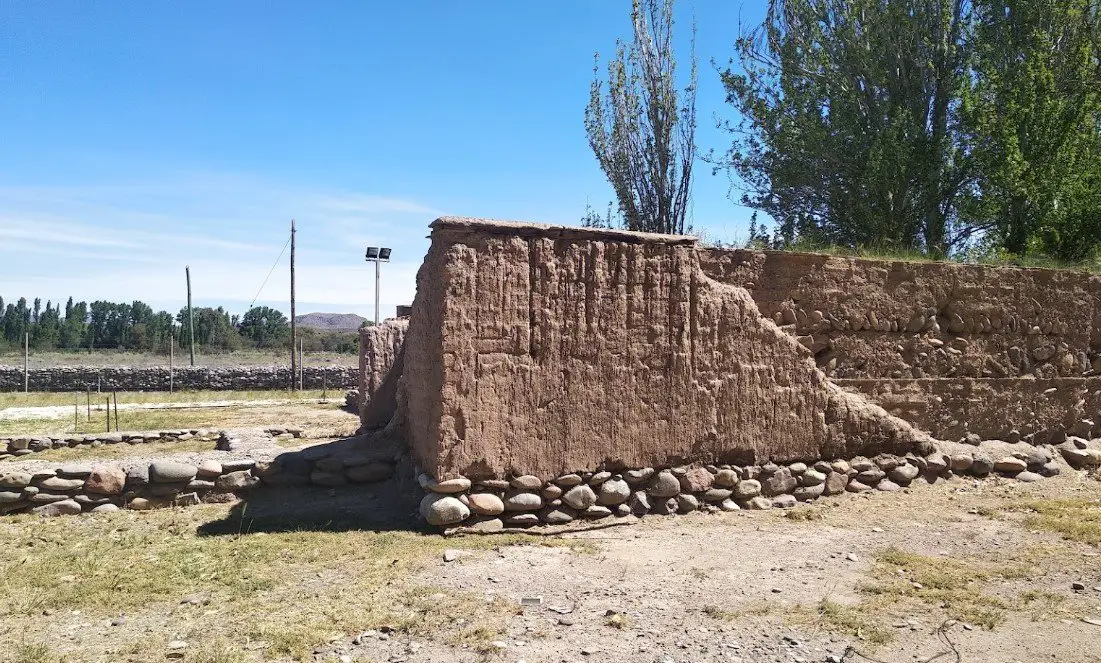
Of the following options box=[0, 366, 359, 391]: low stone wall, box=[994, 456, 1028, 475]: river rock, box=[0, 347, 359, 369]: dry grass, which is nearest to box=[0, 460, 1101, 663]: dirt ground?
box=[994, 456, 1028, 475]: river rock

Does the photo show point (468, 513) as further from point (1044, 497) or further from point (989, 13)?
point (989, 13)

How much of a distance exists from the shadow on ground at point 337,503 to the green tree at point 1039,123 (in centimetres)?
1120

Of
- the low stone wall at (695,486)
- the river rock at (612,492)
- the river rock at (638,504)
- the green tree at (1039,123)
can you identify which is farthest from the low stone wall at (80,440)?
the green tree at (1039,123)

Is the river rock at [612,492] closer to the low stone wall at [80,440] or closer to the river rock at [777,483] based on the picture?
the river rock at [777,483]

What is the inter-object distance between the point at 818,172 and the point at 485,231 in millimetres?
11848

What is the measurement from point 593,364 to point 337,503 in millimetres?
2577

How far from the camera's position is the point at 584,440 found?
5.96m

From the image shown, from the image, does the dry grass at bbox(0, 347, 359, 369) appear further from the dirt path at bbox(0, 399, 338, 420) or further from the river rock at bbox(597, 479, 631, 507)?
the river rock at bbox(597, 479, 631, 507)

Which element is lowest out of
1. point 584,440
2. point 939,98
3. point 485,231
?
point 584,440

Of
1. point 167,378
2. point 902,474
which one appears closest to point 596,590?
point 902,474

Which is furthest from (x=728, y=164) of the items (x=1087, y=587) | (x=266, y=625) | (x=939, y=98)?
(x=266, y=625)

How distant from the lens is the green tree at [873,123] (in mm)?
14352

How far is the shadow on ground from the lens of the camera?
5789 millimetres

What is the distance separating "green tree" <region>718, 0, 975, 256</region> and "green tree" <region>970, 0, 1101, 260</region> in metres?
0.61
